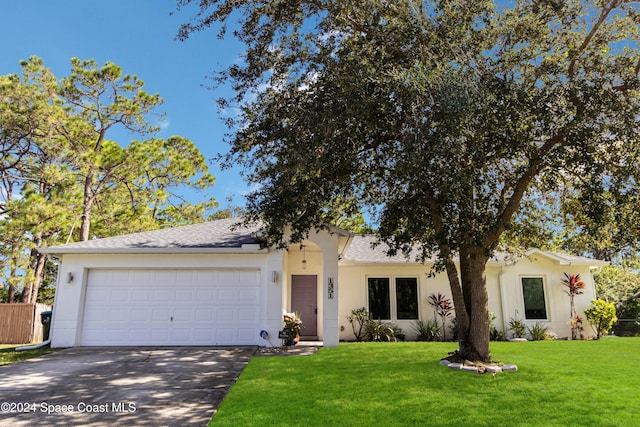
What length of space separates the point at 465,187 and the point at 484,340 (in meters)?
3.69

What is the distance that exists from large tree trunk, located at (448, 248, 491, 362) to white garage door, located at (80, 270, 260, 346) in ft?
20.5

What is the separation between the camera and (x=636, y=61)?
869 centimetres

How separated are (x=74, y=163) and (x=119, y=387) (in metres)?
16.7

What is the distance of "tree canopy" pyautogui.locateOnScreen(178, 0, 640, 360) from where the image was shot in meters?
7.45

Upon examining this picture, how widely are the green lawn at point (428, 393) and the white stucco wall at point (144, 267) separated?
231 cm

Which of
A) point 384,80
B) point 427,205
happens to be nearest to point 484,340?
point 427,205

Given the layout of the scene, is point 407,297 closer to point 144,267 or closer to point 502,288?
point 502,288

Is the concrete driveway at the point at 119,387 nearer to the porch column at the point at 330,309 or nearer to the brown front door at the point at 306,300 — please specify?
the porch column at the point at 330,309

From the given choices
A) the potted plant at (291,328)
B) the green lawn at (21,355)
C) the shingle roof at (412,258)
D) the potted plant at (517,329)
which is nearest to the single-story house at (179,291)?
the potted plant at (291,328)

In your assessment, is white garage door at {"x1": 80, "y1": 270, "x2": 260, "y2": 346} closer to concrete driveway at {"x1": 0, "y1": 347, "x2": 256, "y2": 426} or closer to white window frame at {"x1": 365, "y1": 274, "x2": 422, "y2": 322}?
concrete driveway at {"x1": 0, "y1": 347, "x2": 256, "y2": 426}

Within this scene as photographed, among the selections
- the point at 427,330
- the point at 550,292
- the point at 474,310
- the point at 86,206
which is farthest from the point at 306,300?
the point at 86,206

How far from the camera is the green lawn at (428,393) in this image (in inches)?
232

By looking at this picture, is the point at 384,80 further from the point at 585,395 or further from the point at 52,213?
the point at 52,213

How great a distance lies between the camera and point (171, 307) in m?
12.9
